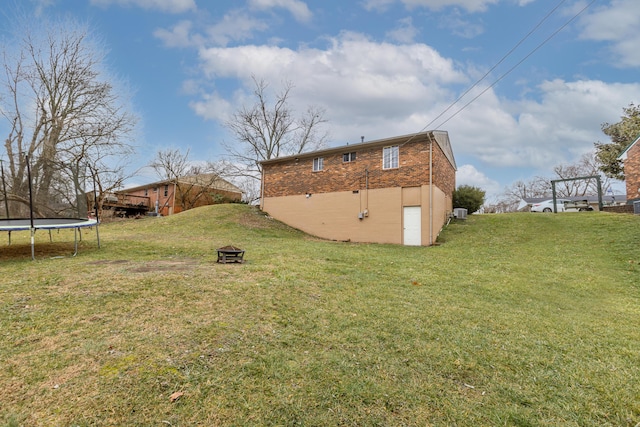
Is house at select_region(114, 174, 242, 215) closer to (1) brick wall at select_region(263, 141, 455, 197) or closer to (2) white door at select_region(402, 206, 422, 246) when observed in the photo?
(1) brick wall at select_region(263, 141, 455, 197)

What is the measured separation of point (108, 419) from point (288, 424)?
1.12 meters

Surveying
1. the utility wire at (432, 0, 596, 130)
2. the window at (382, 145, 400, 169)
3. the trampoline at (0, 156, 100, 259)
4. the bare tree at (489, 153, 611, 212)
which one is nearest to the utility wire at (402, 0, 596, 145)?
the utility wire at (432, 0, 596, 130)

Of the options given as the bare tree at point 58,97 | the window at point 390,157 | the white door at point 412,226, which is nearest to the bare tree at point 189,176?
the bare tree at point 58,97

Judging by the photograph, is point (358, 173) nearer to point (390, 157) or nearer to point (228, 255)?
point (390, 157)

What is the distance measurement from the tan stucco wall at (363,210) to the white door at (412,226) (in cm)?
19

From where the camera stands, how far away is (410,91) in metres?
14.8

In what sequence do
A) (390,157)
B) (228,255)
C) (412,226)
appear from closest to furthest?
(228,255) < (412,226) < (390,157)

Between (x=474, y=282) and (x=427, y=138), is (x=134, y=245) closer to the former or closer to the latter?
(x=474, y=282)

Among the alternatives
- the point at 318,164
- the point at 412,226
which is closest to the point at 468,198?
the point at 412,226

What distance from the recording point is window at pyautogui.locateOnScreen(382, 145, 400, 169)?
14789mm

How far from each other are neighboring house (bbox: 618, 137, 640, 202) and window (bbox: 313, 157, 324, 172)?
1890 centimetres

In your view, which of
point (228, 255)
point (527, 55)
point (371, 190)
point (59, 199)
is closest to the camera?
point (228, 255)

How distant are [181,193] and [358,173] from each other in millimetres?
19437

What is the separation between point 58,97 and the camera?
18578mm
